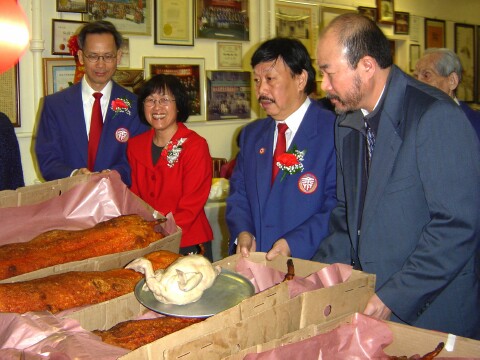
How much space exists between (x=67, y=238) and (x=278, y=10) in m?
4.12

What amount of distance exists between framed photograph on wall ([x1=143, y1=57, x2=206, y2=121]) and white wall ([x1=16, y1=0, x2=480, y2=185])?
0.17ft

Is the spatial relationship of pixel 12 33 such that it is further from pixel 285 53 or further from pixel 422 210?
pixel 422 210

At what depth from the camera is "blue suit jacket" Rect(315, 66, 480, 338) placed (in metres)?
1.49

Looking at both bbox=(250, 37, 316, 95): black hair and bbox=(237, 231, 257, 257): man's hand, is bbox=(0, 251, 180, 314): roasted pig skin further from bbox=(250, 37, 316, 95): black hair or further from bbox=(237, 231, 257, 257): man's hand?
bbox=(250, 37, 316, 95): black hair

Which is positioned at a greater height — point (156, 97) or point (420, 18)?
point (420, 18)

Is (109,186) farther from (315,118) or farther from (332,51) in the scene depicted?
(332,51)

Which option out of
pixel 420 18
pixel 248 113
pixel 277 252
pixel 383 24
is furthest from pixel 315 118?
pixel 420 18

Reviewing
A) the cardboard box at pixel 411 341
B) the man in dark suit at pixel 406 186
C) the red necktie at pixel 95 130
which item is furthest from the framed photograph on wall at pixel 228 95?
the cardboard box at pixel 411 341

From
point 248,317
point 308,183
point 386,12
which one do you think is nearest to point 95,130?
point 308,183

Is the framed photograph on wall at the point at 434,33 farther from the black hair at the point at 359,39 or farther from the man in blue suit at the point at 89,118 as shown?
the black hair at the point at 359,39

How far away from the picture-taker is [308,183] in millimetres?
2088

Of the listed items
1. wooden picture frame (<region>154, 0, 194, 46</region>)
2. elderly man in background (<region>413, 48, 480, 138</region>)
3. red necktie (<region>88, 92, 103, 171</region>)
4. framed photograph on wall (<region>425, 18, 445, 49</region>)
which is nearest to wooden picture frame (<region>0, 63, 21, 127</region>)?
wooden picture frame (<region>154, 0, 194, 46</region>)

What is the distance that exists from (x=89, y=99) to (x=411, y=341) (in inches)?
78.5

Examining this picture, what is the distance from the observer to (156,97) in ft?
8.63
